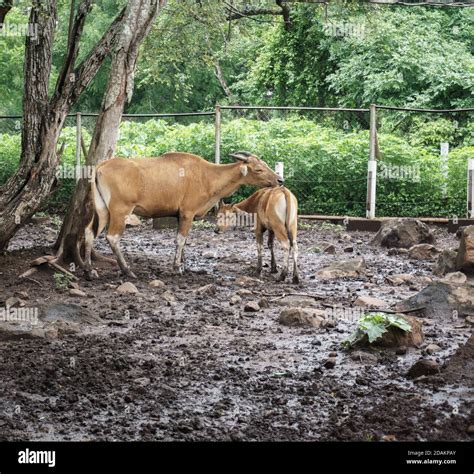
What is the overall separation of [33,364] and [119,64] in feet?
17.3

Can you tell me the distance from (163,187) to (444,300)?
397 centimetres

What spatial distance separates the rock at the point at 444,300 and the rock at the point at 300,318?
0.93 metres

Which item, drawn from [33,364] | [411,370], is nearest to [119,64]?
[33,364]

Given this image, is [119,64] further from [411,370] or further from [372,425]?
[372,425]

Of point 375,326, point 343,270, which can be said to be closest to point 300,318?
point 375,326

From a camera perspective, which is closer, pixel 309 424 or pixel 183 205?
pixel 309 424

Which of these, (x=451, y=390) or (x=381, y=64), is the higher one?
(x=381, y=64)

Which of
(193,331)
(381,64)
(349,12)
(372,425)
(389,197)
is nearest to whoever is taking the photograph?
(372,425)

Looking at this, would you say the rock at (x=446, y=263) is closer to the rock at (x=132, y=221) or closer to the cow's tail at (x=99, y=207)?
the cow's tail at (x=99, y=207)

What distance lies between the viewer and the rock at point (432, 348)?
24.2 feet

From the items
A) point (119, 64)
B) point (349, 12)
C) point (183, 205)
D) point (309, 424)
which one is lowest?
point (309, 424)

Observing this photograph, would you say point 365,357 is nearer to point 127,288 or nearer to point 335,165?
point 127,288

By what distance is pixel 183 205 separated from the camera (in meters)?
11.7

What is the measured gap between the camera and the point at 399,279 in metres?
11.0
